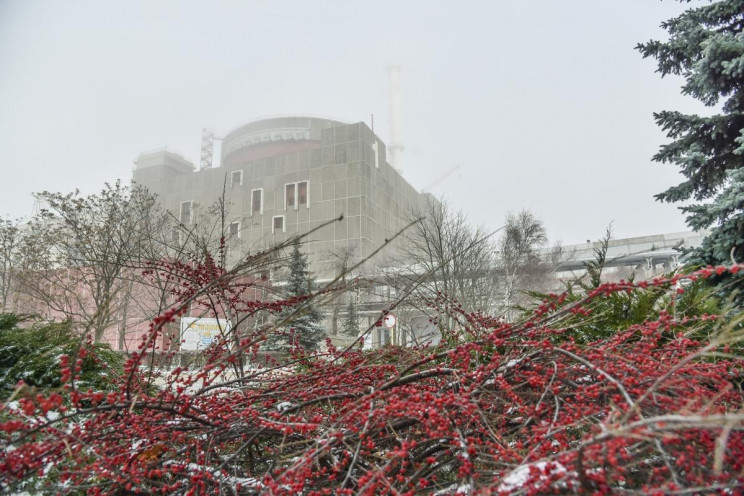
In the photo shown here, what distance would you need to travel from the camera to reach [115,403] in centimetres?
112

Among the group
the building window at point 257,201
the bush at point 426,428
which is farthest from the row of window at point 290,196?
the bush at point 426,428

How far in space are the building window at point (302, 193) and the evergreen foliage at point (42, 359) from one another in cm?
3884

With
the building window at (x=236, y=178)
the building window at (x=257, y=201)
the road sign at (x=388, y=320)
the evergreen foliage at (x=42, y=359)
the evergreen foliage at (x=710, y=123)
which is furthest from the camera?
the building window at (x=236, y=178)

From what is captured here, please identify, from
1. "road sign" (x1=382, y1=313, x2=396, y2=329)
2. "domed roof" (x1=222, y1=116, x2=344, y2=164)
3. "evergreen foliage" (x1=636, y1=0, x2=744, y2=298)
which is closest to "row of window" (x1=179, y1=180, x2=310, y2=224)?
"domed roof" (x1=222, y1=116, x2=344, y2=164)

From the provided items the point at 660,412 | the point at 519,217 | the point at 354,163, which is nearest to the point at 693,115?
the point at 660,412

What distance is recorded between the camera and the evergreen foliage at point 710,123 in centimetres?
579

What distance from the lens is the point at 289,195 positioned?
142ft

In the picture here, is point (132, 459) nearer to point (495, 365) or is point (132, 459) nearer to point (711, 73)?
point (495, 365)

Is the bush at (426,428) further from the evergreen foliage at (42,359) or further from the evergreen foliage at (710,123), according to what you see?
the evergreen foliage at (710,123)

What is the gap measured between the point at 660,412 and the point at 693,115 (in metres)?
7.36

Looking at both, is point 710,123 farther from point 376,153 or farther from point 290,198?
point 290,198

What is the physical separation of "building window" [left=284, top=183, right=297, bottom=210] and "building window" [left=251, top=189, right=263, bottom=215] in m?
2.70

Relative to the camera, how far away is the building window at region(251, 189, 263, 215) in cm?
4412

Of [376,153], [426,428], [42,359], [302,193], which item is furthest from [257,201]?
[426,428]
